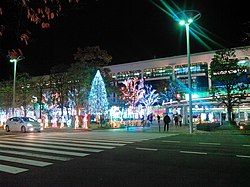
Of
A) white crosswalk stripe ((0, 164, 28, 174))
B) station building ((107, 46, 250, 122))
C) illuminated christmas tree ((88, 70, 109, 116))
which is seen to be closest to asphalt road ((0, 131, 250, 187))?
white crosswalk stripe ((0, 164, 28, 174))

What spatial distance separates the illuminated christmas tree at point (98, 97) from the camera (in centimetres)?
3128

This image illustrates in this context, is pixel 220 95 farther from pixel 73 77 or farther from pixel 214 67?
pixel 73 77

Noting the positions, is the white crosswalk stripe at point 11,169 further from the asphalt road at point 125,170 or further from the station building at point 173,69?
the station building at point 173,69

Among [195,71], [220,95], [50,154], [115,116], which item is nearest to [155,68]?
[195,71]

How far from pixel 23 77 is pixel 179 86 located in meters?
30.7

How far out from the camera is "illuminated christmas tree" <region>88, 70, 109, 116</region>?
31281 mm

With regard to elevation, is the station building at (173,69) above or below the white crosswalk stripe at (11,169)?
above

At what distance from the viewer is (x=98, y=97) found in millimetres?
31250

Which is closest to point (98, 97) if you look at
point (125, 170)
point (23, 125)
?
point (23, 125)

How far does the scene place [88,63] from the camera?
33406 millimetres

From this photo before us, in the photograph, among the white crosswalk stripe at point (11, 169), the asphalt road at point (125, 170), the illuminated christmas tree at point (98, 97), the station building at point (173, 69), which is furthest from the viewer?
the station building at point (173, 69)

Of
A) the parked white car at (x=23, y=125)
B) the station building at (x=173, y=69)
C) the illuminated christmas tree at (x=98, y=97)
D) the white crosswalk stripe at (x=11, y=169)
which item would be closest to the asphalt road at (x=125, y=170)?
the white crosswalk stripe at (x=11, y=169)

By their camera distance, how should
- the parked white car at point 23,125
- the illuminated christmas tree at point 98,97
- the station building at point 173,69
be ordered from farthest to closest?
1. the station building at point 173,69
2. the illuminated christmas tree at point 98,97
3. the parked white car at point 23,125

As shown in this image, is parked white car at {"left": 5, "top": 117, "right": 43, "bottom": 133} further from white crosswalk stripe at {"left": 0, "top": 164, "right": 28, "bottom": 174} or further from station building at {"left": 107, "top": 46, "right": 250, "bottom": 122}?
station building at {"left": 107, "top": 46, "right": 250, "bottom": 122}
